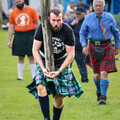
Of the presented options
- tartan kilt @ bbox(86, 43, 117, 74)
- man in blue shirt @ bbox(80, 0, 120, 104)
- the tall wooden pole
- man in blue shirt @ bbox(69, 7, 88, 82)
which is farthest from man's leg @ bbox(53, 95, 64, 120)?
man in blue shirt @ bbox(69, 7, 88, 82)

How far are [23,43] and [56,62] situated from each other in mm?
4440

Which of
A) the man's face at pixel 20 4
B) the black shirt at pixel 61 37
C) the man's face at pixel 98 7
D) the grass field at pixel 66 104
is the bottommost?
the grass field at pixel 66 104

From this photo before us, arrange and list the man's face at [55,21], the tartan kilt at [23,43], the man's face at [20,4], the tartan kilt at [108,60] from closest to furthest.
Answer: the man's face at [55,21]
the tartan kilt at [108,60]
the man's face at [20,4]
the tartan kilt at [23,43]

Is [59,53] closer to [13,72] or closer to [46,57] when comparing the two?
[46,57]

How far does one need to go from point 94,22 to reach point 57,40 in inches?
72.9

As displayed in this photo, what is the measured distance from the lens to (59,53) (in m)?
5.04

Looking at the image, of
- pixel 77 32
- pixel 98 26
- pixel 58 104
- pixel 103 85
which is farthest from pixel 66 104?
pixel 77 32

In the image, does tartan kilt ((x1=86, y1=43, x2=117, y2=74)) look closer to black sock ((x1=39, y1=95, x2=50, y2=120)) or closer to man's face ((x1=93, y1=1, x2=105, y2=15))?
man's face ((x1=93, y1=1, x2=105, y2=15))

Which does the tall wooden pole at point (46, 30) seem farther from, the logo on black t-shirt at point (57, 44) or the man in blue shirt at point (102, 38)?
the man in blue shirt at point (102, 38)

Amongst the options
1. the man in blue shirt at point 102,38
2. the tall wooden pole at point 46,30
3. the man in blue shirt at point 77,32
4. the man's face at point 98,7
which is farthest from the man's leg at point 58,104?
the man in blue shirt at point 77,32

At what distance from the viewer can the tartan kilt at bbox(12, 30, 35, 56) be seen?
30.6 ft

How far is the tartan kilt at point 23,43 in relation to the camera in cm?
931

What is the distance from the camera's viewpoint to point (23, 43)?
9469mm

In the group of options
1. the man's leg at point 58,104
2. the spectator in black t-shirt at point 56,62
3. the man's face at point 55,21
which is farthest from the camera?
the man's leg at point 58,104
